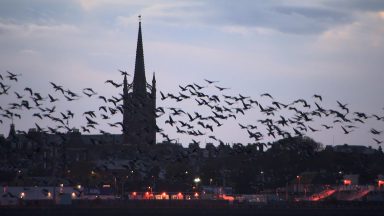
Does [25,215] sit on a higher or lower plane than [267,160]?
lower

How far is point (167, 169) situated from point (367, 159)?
45.0 meters

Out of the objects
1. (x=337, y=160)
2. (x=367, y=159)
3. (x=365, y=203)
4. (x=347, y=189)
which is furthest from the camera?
(x=367, y=159)

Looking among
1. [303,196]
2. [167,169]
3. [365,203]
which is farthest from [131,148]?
[365,203]

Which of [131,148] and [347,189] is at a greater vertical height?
[131,148]

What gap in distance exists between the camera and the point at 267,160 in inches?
6924

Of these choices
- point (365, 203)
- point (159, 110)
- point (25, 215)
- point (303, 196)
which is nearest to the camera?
point (159, 110)

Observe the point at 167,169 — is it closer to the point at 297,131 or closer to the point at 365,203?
the point at 365,203

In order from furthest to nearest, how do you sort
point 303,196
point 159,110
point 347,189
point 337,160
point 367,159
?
point 367,159
point 337,160
point 303,196
point 347,189
point 159,110

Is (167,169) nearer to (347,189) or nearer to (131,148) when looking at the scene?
(131,148)

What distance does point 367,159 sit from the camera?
603 ft

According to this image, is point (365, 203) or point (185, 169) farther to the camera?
point (185, 169)

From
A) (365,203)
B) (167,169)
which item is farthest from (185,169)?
(365,203)

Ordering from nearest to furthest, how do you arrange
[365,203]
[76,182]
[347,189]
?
[365,203] < [347,189] < [76,182]

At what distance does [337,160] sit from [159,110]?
4789 inches
